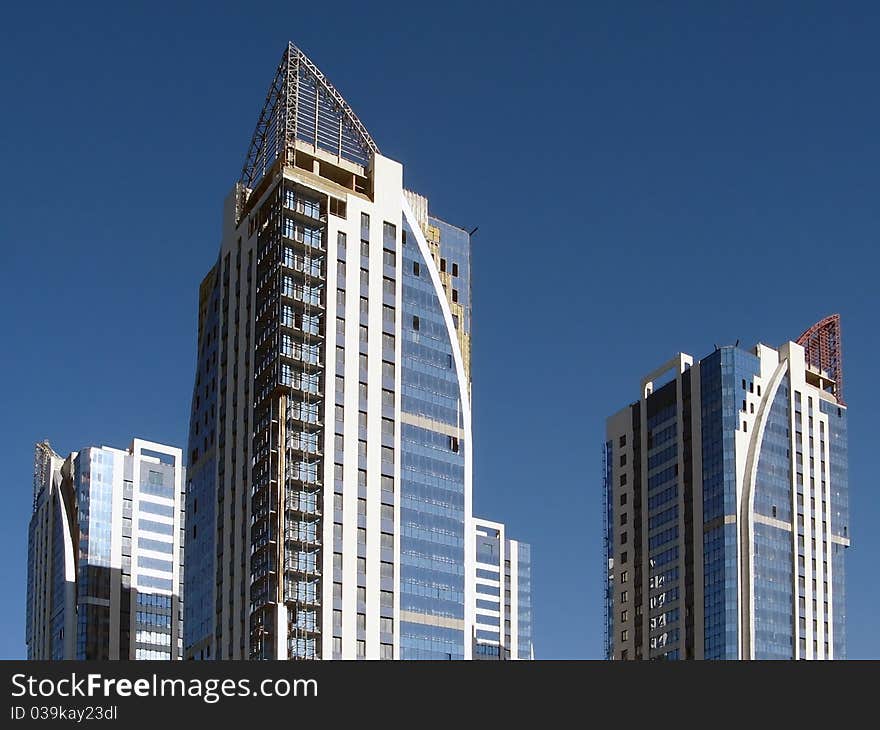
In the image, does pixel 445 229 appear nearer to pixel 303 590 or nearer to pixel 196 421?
pixel 196 421

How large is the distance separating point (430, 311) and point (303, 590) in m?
33.8

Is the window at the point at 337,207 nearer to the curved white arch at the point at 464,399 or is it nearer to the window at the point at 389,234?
the window at the point at 389,234

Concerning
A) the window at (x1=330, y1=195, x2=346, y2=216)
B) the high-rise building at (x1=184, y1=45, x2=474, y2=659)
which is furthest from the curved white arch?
the window at (x1=330, y1=195, x2=346, y2=216)

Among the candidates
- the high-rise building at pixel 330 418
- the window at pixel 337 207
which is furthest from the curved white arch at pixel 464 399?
the window at pixel 337 207

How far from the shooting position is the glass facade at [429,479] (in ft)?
521

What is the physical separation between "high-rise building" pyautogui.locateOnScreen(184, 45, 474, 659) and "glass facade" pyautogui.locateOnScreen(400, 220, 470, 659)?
7.0 inches

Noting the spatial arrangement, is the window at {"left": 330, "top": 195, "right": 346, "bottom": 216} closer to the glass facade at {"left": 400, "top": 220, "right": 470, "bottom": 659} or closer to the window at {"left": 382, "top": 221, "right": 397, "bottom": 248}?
the window at {"left": 382, "top": 221, "right": 397, "bottom": 248}

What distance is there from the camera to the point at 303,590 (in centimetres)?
15338

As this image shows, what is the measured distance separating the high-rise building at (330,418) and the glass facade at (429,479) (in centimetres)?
18

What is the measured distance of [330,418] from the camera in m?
159

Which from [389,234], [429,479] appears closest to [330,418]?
[429,479]

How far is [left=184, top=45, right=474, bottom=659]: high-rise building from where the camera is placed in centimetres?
15525

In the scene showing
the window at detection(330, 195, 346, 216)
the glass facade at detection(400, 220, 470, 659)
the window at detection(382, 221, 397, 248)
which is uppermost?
the window at detection(330, 195, 346, 216)

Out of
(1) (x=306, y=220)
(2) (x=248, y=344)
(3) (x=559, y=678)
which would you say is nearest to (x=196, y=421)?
(2) (x=248, y=344)
